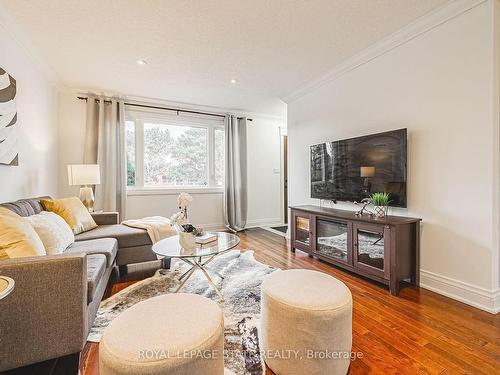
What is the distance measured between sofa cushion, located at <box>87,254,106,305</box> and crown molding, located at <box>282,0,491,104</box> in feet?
11.0

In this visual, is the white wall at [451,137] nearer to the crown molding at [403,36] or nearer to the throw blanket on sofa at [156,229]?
the crown molding at [403,36]

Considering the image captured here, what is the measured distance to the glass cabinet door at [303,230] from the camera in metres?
3.19

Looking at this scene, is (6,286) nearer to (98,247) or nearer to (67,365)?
(67,365)

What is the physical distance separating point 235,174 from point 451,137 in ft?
11.3

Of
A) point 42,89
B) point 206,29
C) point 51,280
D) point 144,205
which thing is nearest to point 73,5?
point 206,29

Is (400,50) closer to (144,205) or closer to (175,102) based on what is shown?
(175,102)

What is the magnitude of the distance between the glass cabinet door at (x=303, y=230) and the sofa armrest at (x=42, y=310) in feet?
8.26

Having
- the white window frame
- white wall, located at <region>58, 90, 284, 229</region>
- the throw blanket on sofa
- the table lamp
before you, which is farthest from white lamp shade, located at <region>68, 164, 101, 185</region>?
the throw blanket on sofa

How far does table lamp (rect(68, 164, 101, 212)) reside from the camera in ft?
10.6

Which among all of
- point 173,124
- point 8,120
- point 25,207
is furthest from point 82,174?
point 173,124

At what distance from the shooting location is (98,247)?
208 cm

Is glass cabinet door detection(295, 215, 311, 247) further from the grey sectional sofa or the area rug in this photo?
the grey sectional sofa

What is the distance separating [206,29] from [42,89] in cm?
239

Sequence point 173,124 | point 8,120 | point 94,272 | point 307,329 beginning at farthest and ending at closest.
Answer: point 173,124 → point 8,120 → point 94,272 → point 307,329
